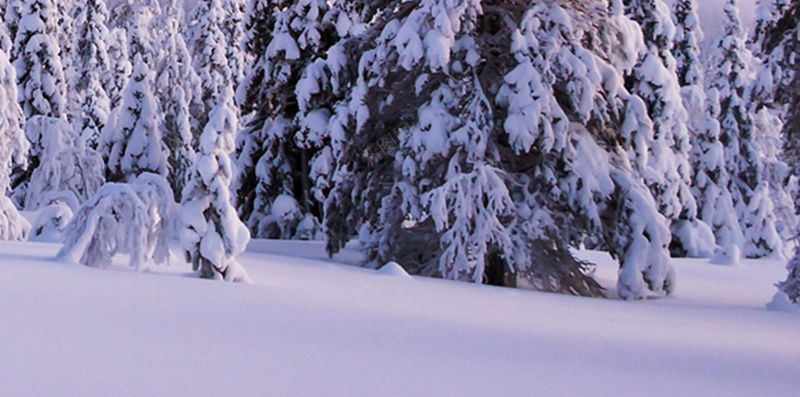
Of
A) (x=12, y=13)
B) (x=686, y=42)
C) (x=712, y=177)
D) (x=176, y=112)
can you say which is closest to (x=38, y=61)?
(x=12, y=13)

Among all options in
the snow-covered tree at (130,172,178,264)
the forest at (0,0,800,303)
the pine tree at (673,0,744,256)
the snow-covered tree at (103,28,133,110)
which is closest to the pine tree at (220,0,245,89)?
the snow-covered tree at (103,28,133,110)

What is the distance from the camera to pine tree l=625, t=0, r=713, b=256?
1653cm

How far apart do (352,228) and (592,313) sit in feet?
20.0

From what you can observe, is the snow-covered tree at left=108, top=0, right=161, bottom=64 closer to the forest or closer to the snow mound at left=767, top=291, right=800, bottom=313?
the forest

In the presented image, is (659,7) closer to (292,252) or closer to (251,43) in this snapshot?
(251,43)

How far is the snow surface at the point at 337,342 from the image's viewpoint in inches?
152

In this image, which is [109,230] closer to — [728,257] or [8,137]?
[8,137]

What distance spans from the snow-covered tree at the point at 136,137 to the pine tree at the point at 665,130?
580 inches

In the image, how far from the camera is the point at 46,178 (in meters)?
20.9

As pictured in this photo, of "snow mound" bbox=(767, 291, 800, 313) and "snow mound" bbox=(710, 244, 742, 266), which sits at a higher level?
"snow mound" bbox=(767, 291, 800, 313)

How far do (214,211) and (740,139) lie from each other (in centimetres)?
2497

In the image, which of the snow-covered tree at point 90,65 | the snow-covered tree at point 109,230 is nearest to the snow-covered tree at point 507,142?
the snow-covered tree at point 109,230

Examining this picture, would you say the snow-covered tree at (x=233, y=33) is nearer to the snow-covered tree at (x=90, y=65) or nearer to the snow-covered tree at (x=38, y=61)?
the snow-covered tree at (x=90, y=65)

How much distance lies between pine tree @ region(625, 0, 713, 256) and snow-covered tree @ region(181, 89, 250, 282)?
914cm
